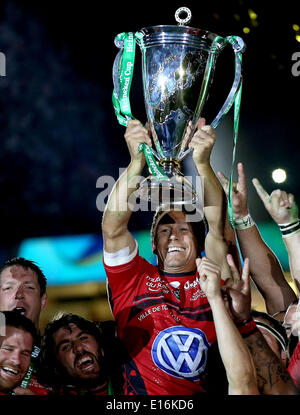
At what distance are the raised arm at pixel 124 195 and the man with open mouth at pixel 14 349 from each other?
0.37 m

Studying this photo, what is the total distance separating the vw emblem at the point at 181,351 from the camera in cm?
184

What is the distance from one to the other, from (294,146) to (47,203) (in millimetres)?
1219

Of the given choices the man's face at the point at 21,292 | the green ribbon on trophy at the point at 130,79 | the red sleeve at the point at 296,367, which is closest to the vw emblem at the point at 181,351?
the red sleeve at the point at 296,367

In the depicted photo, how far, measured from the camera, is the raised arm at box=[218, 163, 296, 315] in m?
2.20

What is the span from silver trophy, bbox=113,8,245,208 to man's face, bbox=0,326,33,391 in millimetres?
588

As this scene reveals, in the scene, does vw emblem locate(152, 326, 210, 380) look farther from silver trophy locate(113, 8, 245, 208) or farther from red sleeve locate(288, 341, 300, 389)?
silver trophy locate(113, 8, 245, 208)

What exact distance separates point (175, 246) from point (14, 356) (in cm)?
64

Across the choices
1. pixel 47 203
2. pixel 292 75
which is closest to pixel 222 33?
pixel 292 75

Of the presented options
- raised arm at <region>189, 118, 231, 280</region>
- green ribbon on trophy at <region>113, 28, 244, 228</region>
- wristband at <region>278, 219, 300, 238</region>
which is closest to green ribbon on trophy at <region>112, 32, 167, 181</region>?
Answer: green ribbon on trophy at <region>113, 28, 244, 228</region>

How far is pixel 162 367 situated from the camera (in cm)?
185

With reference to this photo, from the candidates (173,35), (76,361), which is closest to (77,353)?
(76,361)

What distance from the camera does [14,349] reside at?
5.96ft

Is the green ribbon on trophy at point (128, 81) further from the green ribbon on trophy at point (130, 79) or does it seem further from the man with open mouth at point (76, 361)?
the man with open mouth at point (76, 361)

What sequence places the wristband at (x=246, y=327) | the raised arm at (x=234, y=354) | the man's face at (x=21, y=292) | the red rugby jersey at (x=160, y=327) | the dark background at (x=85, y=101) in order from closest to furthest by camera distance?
the raised arm at (x=234, y=354) < the wristband at (x=246, y=327) < the red rugby jersey at (x=160, y=327) < the man's face at (x=21, y=292) < the dark background at (x=85, y=101)
